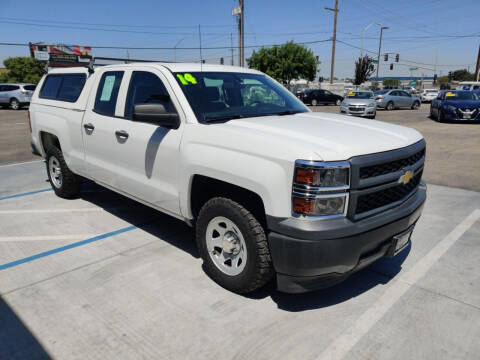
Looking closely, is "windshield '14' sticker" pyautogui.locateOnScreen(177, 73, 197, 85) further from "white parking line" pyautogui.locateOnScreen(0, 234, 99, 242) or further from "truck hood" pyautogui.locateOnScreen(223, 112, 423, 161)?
"white parking line" pyautogui.locateOnScreen(0, 234, 99, 242)

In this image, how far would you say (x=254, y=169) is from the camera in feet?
8.70

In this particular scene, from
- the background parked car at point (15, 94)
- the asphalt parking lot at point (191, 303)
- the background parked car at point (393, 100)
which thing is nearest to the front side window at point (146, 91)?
the asphalt parking lot at point (191, 303)

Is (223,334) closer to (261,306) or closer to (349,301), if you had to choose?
(261,306)

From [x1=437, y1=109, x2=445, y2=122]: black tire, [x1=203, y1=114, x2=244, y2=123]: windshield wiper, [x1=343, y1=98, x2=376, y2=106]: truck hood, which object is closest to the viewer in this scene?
[x1=203, y1=114, x2=244, y2=123]: windshield wiper

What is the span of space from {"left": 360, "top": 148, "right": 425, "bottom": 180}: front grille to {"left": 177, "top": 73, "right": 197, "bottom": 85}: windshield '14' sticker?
1861 mm

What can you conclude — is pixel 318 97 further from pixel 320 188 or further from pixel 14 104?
pixel 320 188

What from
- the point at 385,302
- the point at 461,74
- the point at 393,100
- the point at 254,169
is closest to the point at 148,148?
A: the point at 254,169

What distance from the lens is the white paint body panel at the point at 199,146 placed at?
8.36ft

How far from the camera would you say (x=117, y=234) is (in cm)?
438

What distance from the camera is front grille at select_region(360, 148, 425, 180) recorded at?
8.41 ft

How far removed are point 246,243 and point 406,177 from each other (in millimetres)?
1333

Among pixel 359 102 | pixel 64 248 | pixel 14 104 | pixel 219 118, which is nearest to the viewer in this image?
pixel 219 118

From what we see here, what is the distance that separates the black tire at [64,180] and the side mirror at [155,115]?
8.74 ft

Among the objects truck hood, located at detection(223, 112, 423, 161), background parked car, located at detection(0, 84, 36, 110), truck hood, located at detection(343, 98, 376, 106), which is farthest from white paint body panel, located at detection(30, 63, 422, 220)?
background parked car, located at detection(0, 84, 36, 110)
